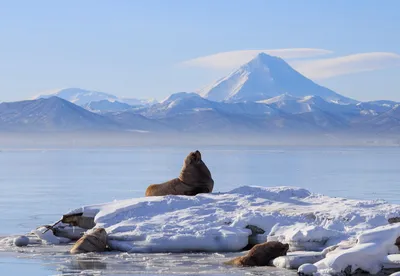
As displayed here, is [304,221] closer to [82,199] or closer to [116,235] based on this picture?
[116,235]

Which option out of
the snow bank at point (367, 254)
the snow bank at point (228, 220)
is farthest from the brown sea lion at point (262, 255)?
the snow bank at point (367, 254)

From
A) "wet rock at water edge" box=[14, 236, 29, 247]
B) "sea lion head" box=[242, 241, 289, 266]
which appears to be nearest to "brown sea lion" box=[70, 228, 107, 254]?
"wet rock at water edge" box=[14, 236, 29, 247]

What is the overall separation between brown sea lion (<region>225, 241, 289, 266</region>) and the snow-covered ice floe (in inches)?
10.7

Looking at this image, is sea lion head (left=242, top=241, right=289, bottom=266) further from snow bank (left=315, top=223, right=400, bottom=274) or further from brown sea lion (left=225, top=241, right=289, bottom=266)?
snow bank (left=315, top=223, right=400, bottom=274)

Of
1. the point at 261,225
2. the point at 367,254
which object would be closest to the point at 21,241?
the point at 261,225

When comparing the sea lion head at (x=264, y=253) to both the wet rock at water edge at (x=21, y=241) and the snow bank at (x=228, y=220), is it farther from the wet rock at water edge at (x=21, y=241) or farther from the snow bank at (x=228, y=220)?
the wet rock at water edge at (x=21, y=241)

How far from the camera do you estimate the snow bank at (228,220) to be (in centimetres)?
1445

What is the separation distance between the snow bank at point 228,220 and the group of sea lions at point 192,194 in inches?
14.6

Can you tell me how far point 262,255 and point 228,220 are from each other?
2001 mm

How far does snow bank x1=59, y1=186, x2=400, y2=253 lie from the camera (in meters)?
14.5

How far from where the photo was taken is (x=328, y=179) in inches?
1521

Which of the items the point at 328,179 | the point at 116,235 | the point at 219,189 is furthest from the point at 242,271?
the point at 328,179

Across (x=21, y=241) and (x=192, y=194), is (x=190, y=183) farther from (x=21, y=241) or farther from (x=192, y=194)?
(x=21, y=241)

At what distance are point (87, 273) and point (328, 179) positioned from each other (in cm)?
2731
